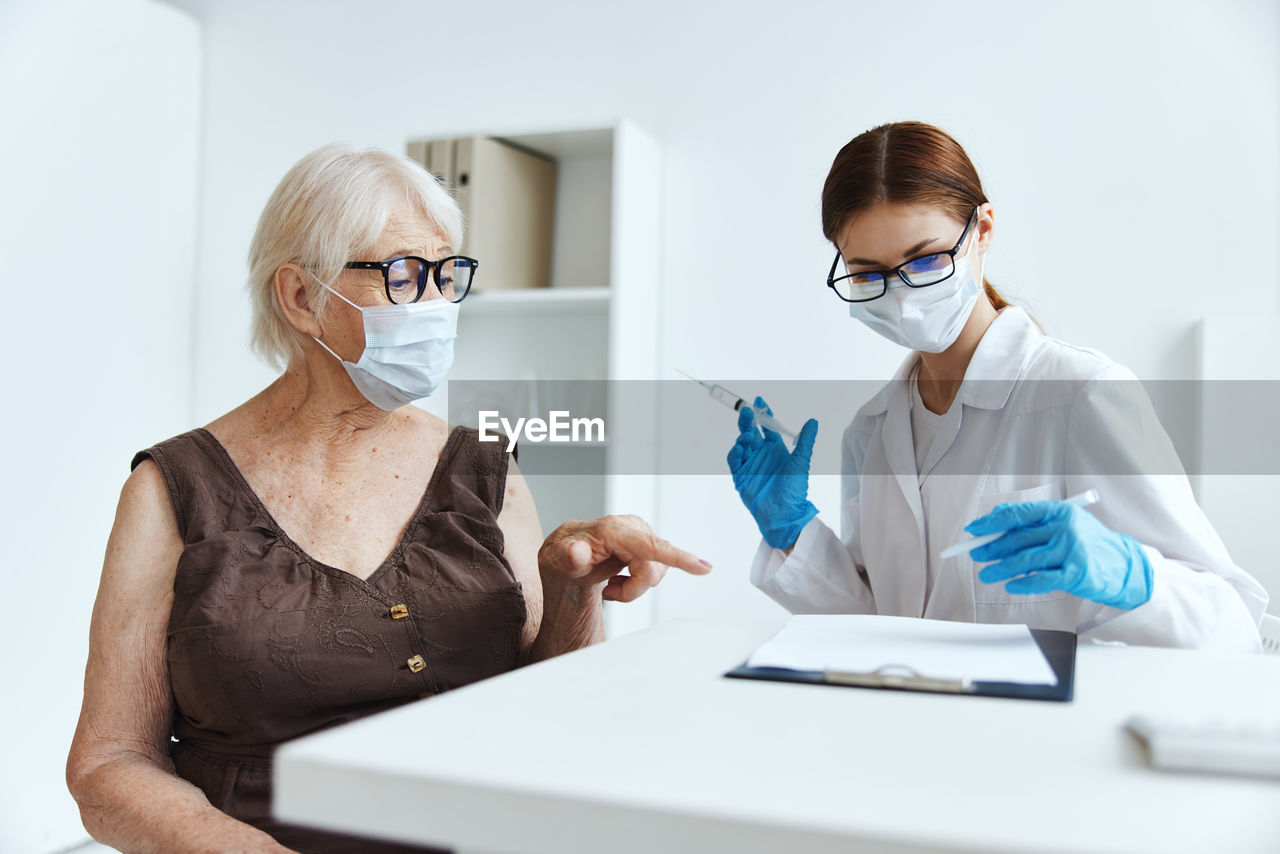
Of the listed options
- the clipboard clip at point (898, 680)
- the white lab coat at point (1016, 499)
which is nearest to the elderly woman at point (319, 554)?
the clipboard clip at point (898, 680)

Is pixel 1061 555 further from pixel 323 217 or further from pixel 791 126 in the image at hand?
pixel 791 126

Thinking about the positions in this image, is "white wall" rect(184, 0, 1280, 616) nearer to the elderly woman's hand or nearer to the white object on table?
the elderly woman's hand

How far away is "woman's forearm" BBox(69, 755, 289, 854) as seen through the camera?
3.26 ft

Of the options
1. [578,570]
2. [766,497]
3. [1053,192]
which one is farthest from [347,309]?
[1053,192]

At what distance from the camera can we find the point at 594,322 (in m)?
2.71

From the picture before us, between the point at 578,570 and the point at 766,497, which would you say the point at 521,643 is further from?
the point at 766,497

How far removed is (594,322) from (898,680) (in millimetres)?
2116

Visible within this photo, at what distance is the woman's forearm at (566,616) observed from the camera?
1.22 metres

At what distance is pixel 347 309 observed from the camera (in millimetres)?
1343

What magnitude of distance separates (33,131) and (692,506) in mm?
2017

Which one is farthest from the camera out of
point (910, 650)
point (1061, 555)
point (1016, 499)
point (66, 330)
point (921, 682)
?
point (66, 330)

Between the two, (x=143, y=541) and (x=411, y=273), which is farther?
(x=411, y=273)

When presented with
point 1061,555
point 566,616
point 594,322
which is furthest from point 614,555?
point 594,322

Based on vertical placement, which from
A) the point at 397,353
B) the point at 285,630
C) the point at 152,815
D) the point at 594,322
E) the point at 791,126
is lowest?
the point at 152,815
